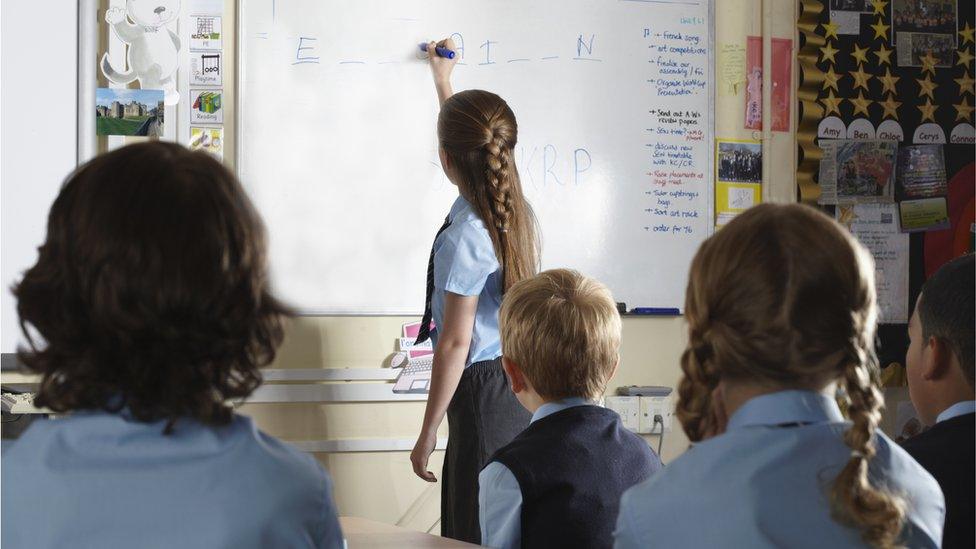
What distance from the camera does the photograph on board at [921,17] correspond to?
11.7 feet

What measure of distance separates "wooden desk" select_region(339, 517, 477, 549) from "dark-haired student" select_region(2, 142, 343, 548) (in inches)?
21.7

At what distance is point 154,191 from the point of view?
889mm

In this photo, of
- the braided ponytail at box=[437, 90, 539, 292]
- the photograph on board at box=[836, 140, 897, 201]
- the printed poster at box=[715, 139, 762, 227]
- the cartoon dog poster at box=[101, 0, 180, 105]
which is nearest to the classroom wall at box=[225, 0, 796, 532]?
the cartoon dog poster at box=[101, 0, 180, 105]

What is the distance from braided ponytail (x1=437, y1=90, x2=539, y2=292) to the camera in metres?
2.22

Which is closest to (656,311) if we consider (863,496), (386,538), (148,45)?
(148,45)

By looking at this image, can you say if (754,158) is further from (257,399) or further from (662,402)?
(257,399)

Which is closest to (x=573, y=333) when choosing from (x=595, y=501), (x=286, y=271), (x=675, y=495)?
(x=595, y=501)

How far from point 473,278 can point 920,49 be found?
7.26ft

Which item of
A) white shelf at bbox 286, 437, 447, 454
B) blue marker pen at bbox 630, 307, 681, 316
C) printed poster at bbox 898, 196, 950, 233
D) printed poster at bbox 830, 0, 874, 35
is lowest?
white shelf at bbox 286, 437, 447, 454

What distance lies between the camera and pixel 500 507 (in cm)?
151

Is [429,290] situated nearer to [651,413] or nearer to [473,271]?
[473,271]

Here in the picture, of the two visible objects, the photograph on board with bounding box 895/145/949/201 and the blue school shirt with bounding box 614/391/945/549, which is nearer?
the blue school shirt with bounding box 614/391/945/549

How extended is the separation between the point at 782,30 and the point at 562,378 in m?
2.32

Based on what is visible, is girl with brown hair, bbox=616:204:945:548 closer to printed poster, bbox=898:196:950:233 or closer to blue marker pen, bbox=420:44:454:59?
blue marker pen, bbox=420:44:454:59
